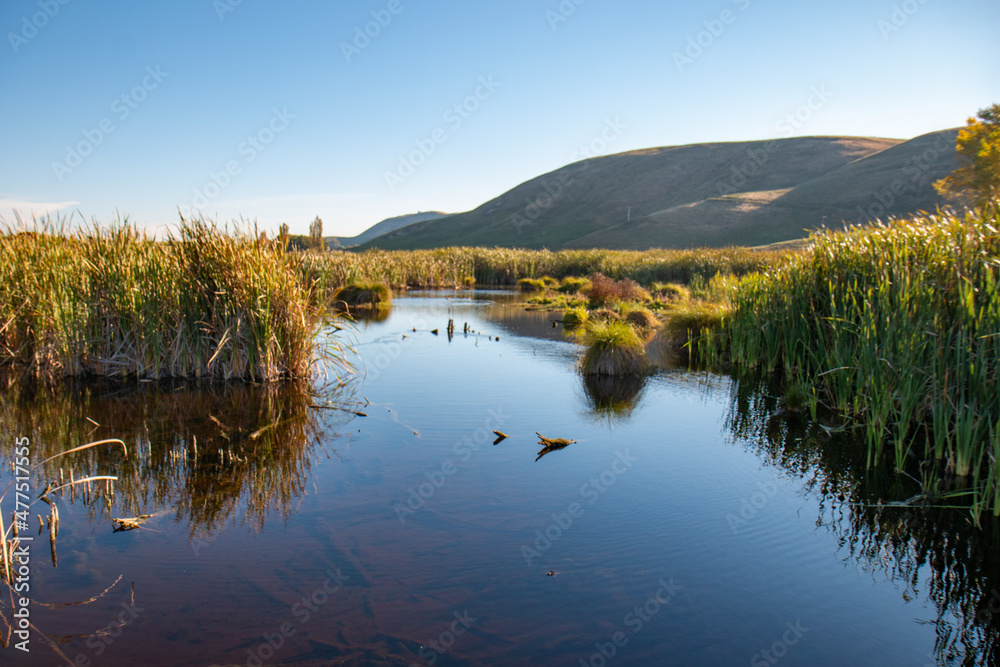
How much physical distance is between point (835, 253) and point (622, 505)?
20.4ft

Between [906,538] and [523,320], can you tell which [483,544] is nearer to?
[906,538]

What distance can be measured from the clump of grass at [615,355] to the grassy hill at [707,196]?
57.7m

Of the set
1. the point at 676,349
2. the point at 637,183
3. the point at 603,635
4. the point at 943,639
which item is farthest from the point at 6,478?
the point at 637,183

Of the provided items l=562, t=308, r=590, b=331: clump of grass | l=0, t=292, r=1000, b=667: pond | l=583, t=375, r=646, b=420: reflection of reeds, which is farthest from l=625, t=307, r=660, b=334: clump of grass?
l=0, t=292, r=1000, b=667: pond

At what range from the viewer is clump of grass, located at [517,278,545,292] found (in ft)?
101

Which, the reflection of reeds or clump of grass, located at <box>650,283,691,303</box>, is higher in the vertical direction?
clump of grass, located at <box>650,283,691,303</box>

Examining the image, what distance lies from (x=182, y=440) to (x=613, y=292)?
16.6 metres

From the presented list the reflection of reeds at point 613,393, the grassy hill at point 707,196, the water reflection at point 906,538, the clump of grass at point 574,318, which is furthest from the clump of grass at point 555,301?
the grassy hill at point 707,196

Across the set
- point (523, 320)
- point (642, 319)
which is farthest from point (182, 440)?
point (523, 320)

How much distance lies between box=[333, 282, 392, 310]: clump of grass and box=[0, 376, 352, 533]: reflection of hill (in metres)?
13.6

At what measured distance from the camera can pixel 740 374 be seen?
38.6 feet

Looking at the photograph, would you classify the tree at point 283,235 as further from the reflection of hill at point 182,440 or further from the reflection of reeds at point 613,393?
the reflection of reeds at point 613,393

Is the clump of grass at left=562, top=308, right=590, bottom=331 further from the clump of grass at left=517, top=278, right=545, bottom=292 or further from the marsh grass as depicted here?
the clump of grass at left=517, top=278, right=545, bottom=292

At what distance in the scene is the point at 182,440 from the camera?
23.6ft
